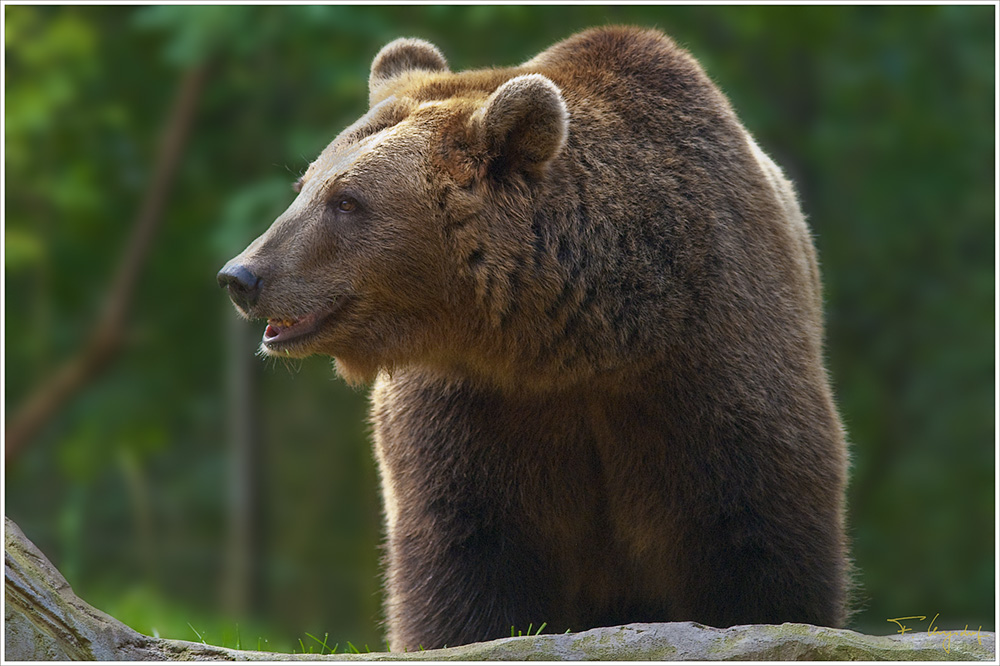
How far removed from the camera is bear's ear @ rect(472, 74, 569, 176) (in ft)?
14.9

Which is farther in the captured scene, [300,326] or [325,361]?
[325,361]

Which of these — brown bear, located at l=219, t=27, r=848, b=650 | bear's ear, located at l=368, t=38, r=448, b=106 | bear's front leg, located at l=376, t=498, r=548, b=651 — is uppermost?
bear's ear, located at l=368, t=38, r=448, b=106

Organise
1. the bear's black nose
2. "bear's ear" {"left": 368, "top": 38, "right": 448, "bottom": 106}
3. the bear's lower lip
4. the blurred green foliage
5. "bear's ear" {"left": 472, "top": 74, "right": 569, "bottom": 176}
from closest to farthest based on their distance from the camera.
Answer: the bear's black nose → "bear's ear" {"left": 472, "top": 74, "right": 569, "bottom": 176} → the bear's lower lip → "bear's ear" {"left": 368, "top": 38, "right": 448, "bottom": 106} → the blurred green foliage

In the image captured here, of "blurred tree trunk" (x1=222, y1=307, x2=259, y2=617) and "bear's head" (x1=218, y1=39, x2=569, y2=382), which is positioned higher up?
"bear's head" (x1=218, y1=39, x2=569, y2=382)

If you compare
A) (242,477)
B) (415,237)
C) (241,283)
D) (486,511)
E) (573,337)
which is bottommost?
(242,477)

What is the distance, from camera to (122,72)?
41.7 ft

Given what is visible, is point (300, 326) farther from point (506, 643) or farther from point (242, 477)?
point (242, 477)

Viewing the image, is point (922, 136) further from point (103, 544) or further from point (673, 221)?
point (103, 544)

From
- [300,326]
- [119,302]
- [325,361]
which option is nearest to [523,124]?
[300,326]

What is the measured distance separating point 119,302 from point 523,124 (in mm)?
7985

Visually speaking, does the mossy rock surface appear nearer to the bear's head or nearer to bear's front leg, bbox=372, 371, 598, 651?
bear's front leg, bbox=372, 371, 598, 651

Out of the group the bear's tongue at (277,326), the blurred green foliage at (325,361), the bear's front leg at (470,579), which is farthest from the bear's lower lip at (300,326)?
the blurred green foliage at (325,361)

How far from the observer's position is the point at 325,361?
1215 centimetres

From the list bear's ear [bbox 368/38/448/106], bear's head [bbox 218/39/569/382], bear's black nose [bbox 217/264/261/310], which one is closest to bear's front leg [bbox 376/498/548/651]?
bear's head [bbox 218/39/569/382]
